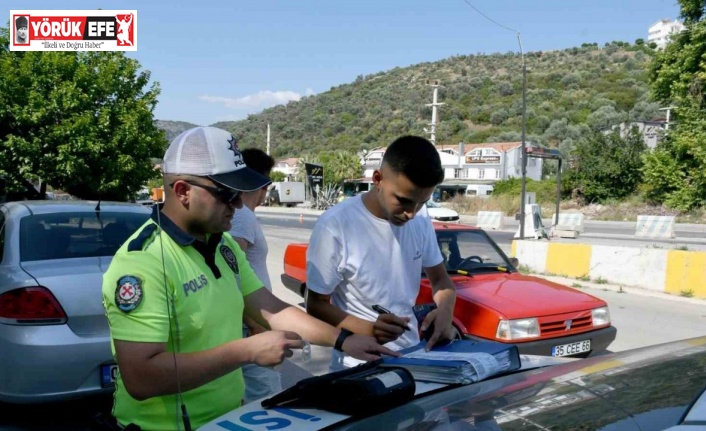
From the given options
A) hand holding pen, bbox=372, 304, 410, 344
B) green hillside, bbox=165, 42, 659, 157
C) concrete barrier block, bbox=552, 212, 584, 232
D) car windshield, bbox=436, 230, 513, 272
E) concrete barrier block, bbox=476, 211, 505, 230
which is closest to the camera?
hand holding pen, bbox=372, 304, 410, 344

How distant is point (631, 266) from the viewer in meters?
10.3

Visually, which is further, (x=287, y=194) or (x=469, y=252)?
(x=287, y=194)

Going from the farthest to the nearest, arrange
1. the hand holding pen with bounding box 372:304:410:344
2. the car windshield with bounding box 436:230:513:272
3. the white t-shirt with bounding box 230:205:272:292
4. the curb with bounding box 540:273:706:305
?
the curb with bounding box 540:273:706:305 < the car windshield with bounding box 436:230:513:272 < the white t-shirt with bounding box 230:205:272:292 < the hand holding pen with bounding box 372:304:410:344

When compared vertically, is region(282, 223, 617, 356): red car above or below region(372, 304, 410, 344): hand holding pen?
below

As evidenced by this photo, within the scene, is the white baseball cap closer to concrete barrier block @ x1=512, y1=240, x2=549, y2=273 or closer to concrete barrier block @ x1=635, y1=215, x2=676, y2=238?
concrete barrier block @ x1=512, y1=240, x2=549, y2=273

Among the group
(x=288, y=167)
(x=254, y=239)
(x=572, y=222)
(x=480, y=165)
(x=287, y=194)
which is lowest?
(x=287, y=194)

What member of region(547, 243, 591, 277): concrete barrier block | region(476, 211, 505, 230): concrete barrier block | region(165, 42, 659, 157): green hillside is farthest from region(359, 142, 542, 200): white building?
region(547, 243, 591, 277): concrete barrier block

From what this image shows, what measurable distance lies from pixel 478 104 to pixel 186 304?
4453 inches

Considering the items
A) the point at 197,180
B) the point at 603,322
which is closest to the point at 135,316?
the point at 197,180

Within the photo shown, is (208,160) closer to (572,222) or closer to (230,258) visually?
(230,258)

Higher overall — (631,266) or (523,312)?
(523,312)

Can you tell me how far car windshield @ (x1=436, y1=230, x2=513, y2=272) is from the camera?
6441 mm

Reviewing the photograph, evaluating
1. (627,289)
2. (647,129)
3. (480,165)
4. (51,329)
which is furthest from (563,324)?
(480,165)

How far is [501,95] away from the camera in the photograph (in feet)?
362
